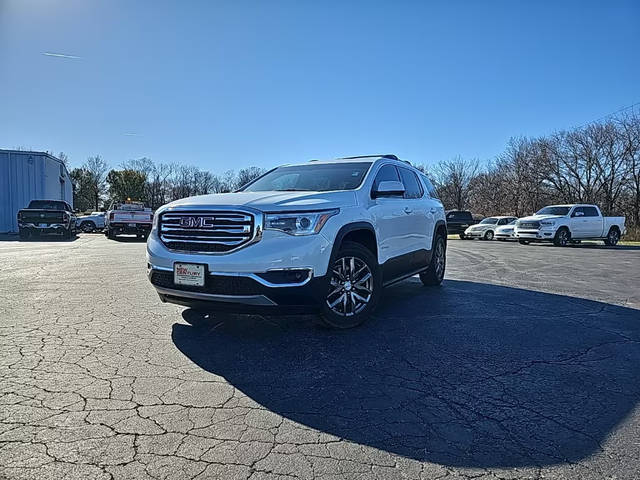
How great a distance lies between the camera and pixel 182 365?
371 centimetres

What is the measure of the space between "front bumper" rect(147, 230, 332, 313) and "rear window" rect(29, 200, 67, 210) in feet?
65.6

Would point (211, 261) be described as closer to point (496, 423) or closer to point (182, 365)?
point (182, 365)

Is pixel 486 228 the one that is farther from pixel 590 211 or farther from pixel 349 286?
pixel 349 286

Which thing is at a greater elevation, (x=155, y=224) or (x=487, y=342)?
(x=155, y=224)

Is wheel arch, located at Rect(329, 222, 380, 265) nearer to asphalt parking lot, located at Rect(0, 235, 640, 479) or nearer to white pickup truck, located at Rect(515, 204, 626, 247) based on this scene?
asphalt parking lot, located at Rect(0, 235, 640, 479)

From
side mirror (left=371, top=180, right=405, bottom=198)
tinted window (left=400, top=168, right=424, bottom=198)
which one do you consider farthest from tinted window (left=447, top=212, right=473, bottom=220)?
side mirror (left=371, top=180, right=405, bottom=198)

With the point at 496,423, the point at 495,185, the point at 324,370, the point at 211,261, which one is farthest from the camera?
the point at 495,185

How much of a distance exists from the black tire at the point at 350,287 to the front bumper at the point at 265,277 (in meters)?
0.23

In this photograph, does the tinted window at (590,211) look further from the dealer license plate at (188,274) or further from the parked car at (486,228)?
the dealer license plate at (188,274)

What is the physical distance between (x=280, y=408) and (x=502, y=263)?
34.5 ft

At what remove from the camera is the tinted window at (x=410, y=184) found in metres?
6.90

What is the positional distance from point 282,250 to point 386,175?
2.62 metres

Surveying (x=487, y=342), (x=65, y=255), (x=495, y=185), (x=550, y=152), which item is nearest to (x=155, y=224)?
(x=487, y=342)

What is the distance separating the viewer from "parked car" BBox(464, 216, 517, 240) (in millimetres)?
27750
